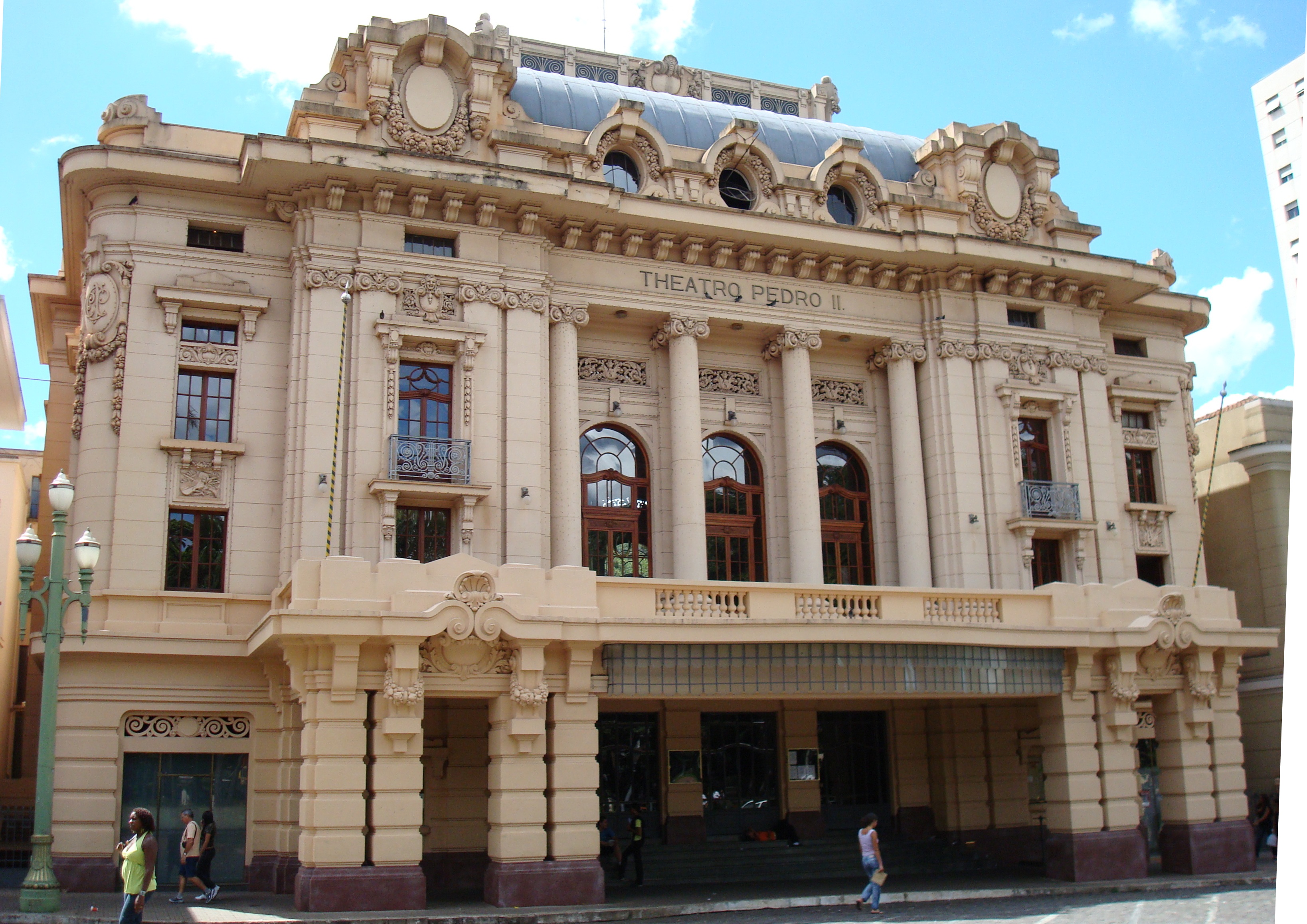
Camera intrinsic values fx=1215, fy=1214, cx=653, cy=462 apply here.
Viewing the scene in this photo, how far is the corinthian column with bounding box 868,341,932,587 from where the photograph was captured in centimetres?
3178

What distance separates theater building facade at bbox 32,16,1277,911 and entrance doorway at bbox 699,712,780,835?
9 cm

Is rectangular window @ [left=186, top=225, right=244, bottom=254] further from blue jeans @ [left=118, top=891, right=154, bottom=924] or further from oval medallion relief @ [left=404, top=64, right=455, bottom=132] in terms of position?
blue jeans @ [left=118, top=891, right=154, bottom=924]

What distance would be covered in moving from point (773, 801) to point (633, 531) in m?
7.61

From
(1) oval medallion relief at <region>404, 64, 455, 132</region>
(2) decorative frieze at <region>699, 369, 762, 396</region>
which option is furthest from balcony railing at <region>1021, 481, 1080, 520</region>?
(1) oval medallion relief at <region>404, 64, 455, 132</region>

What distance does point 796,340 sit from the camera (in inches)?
1252

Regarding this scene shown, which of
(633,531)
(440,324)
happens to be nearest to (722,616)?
(633,531)

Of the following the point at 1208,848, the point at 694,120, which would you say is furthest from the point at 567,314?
the point at 1208,848

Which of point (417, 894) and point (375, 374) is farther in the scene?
point (375, 374)

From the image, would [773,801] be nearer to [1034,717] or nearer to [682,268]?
[1034,717]

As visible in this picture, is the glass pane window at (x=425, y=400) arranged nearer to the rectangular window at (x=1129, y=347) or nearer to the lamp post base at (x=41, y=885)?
the lamp post base at (x=41, y=885)

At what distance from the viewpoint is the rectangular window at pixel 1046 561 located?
107 feet

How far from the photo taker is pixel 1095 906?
72.3 feet

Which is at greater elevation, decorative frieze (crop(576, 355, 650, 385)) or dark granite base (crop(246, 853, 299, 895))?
decorative frieze (crop(576, 355, 650, 385))

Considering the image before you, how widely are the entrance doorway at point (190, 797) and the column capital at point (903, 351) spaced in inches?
748
